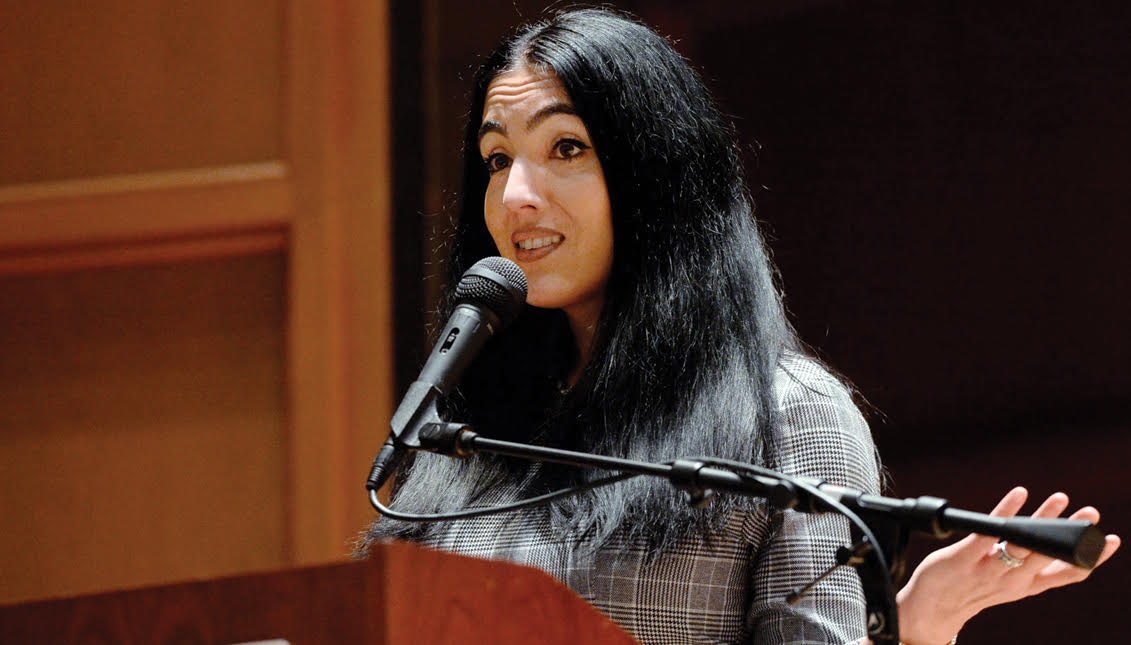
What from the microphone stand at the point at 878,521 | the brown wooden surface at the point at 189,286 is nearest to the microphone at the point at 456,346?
the microphone stand at the point at 878,521

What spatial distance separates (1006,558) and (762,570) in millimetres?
347

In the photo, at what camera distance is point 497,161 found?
1.39m

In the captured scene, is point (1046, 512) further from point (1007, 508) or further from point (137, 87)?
point (137, 87)

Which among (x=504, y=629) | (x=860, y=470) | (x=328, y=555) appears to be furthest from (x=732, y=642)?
(x=328, y=555)

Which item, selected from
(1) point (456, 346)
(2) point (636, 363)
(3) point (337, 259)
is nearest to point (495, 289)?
(1) point (456, 346)

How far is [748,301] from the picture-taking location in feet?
4.28

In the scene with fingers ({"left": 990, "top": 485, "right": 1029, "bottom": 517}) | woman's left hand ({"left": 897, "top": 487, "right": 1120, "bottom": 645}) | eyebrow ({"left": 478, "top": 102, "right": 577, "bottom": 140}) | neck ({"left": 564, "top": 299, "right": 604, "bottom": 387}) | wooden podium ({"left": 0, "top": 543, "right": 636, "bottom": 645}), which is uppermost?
eyebrow ({"left": 478, "top": 102, "right": 577, "bottom": 140})

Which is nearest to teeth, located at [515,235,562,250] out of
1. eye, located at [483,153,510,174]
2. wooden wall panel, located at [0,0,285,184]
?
eye, located at [483,153,510,174]

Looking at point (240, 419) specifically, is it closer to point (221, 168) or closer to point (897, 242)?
point (221, 168)

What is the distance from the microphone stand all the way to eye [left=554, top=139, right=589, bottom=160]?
1.88 feet

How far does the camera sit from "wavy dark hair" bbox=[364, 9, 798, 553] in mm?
1194

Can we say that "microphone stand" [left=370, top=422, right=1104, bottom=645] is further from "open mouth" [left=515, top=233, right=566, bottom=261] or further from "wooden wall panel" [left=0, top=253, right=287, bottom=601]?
"wooden wall panel" [left=0, top=253, right=287, bottom=601]

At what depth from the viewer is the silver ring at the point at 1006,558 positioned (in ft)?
2.60

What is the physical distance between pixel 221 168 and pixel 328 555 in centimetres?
62
